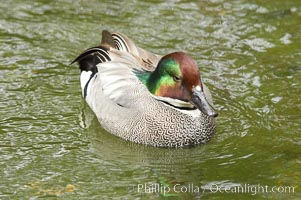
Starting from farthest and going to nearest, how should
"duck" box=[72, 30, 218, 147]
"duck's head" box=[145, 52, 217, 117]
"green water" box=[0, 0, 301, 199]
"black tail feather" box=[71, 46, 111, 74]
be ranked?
"black tail feather" box=[71, 46, 111, 74], "duck" box=[72, 30, 218, 147], "duck's head" box=[145, 52, 217, 117], "green water" box=[0, 0, 301, 199]

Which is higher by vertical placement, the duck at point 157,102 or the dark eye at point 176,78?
the dark eye at point 176,78

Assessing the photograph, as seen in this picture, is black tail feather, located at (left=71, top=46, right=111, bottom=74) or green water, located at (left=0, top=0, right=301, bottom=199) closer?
green water, located at (left=0, top=0, right=301, bottom=199)

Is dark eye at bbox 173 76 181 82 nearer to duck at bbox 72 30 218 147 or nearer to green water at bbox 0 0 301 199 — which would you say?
duck at bbox 72 30 218 147

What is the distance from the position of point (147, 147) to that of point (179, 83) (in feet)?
2.80

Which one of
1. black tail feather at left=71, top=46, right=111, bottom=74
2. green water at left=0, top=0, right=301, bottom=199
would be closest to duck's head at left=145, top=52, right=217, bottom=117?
green water at left=0, top=0, right=301, bottom=199

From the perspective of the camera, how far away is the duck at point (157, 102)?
31.3 feet

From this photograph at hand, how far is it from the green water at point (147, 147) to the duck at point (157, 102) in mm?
154

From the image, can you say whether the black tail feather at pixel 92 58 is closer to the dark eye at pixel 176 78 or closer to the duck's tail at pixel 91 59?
the duck's tail at pixel 91 59

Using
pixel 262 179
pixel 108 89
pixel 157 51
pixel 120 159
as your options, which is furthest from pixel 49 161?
pixel 157 51

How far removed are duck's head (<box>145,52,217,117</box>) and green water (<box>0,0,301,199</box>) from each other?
0.59 m

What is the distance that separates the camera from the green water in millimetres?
8836

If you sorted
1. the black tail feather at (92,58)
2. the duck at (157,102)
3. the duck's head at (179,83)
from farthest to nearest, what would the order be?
the black tail feather at (92,58)
the duck at (157,102)
the duck's head at (179,83)

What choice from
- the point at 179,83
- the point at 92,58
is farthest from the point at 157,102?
the point at 92,58

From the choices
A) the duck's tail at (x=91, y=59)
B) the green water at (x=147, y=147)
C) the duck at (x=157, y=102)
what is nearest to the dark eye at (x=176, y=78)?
the duck at (x=157, y=102)
